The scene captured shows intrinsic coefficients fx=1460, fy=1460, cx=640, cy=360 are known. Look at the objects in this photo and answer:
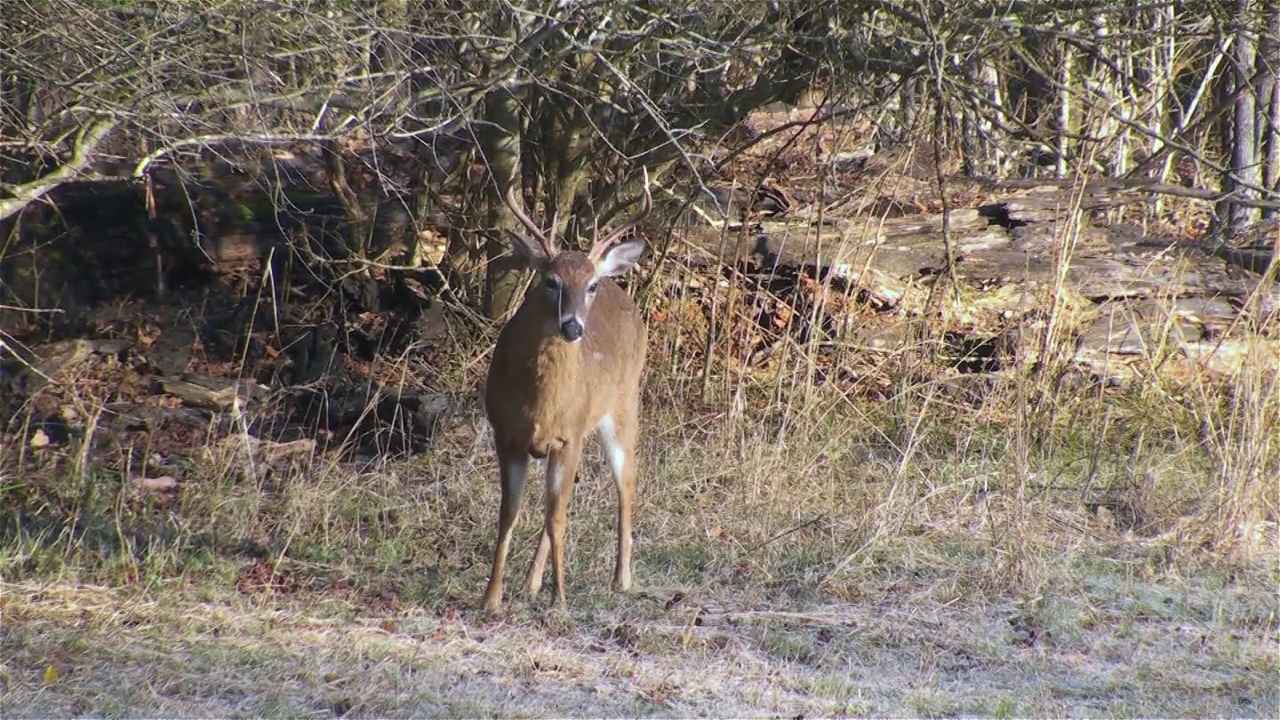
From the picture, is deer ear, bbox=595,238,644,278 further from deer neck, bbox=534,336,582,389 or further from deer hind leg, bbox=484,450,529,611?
deer hind leg, bbox=484,450,529,611

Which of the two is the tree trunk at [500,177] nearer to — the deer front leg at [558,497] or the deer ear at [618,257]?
the deer ear at [618,257]

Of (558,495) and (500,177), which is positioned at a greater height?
(500,177)

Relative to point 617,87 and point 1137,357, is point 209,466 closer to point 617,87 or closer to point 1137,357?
point 617,87

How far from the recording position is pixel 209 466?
7.36 metres

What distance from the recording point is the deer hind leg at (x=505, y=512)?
6191 mm

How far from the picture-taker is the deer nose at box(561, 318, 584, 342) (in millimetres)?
6160

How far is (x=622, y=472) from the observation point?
22.5 feet

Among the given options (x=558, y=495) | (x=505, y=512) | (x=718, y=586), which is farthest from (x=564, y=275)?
(x=718, y=586)

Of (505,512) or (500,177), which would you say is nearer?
(505,512)

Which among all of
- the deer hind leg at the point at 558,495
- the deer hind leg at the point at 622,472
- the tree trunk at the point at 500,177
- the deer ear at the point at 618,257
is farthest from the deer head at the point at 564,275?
the tree trunk at the point at 500,177

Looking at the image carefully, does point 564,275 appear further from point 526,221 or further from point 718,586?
point 718,586

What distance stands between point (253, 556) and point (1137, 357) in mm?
5494

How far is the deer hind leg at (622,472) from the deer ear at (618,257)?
71 centimetres

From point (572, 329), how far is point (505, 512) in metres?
0.86
